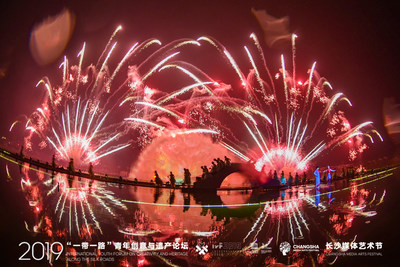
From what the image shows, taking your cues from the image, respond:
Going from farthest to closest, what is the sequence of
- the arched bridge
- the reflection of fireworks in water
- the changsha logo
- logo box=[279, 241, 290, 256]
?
the arched bridge → the reflection of fireworks in water → the changsha logo → logo box=[279, 241, 290, 256]

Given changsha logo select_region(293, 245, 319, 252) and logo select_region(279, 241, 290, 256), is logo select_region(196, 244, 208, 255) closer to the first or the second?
logo select_region(279, 241, 290, 256)

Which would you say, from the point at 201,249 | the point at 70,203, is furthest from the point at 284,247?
the point at 70,203

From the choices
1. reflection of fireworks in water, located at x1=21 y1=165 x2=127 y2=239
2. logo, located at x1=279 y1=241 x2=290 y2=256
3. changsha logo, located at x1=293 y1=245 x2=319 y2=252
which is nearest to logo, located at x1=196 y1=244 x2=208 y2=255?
logo, located at x1=279 y1=241 x2=290 y2=256

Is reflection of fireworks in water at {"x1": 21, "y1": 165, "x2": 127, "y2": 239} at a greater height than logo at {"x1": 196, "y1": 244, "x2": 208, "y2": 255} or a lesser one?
greater

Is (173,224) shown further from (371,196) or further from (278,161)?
(278,161)

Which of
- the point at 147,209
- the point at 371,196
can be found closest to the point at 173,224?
the point at 147,209

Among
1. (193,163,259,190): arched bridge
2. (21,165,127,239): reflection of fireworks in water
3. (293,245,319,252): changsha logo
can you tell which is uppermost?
(193,163,259,190): arched bridge

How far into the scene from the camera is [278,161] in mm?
34219

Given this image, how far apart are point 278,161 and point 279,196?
16294 millimetres

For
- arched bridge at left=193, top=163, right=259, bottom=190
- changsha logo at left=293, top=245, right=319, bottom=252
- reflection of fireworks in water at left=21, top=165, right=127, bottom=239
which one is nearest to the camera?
changsha logo at left=293, top=245, right=319, bottom=252

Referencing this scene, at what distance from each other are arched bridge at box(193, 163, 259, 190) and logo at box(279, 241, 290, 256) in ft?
32.2

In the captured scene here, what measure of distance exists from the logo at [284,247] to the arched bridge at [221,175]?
32.2 feet

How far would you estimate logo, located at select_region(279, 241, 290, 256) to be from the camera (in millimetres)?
10312

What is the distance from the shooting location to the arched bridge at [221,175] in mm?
20375
